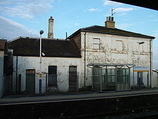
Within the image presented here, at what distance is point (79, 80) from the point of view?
19.6 metres

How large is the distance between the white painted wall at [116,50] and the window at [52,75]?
408cm

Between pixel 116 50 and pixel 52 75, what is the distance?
32.2ft

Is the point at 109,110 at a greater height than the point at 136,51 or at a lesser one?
lesser

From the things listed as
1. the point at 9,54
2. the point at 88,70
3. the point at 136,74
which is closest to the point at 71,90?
the point at 88,70

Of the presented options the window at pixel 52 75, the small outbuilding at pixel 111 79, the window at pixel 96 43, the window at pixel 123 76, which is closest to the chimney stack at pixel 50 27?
the window at pixel 96 43

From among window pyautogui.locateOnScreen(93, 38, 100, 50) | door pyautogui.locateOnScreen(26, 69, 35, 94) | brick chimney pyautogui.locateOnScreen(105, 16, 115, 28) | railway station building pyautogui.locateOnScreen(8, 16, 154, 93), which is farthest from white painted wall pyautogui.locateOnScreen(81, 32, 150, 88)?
door pyautogui.locateOnScreen(26, 69, 35, 94)

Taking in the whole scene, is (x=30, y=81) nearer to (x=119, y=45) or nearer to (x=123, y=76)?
(x=123, y=76)

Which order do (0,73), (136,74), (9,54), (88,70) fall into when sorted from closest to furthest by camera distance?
(0,73)
(9,54)
(88,70)
(136,74)

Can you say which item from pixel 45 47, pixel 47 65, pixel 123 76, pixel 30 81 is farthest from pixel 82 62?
pixel 30 81

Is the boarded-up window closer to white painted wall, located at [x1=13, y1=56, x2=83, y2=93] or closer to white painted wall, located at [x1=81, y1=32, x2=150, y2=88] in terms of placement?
white painted wall, located at [x1=81, y1=32, x2=150, y2=88]

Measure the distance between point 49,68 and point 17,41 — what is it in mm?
5248

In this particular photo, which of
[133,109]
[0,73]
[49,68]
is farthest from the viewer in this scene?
[49,68]

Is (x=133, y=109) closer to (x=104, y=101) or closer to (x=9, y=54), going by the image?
(x=104, y=101)

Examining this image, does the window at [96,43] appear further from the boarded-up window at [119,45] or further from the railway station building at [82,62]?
the boarded-up window at [119,45]
